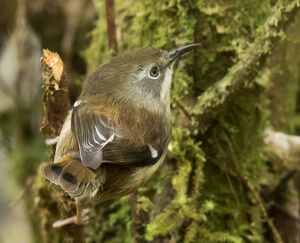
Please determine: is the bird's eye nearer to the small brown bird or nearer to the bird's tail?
the small brown bird

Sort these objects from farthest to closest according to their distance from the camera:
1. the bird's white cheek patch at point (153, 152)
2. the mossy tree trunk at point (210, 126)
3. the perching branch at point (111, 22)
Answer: the perching branch at point (111, 22)
the mossy tree trunk at point (210, 126)
the bird's white cheek patch at point (153, 152)

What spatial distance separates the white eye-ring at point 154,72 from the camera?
7.91 feet

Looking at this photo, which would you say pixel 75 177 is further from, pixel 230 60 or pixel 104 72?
pixel 230 60

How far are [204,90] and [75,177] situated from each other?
1441mm

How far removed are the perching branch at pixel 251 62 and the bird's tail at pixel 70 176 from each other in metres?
1.07

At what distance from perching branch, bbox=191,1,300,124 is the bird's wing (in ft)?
2.20

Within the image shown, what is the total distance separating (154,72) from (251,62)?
0.68 metres

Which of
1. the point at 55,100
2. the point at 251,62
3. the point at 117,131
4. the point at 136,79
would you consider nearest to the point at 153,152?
the point at 117,131

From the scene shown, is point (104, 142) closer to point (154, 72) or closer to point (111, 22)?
point (154, 72)

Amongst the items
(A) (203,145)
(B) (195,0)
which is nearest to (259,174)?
(A) (203,145)

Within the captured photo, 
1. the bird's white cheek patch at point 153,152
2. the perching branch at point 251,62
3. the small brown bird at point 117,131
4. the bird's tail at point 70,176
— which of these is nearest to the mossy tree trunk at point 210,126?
the perching branch at point 251,62

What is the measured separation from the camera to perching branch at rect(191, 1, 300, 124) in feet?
8.16

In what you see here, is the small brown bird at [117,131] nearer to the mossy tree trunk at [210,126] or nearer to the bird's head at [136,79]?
the bird's head at [136,79]

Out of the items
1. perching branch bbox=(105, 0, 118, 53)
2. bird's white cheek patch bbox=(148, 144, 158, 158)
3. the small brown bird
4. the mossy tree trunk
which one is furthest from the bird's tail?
perching branch bbox=(105, 0, 118, 53)
